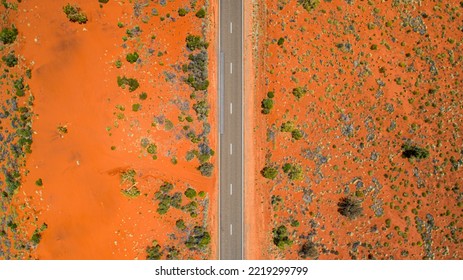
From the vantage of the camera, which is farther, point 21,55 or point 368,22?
point 368,22

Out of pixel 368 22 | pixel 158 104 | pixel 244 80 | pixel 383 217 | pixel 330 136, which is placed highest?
pixel 368 22

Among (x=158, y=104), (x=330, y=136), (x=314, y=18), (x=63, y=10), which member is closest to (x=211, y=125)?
(x=158, y=104)

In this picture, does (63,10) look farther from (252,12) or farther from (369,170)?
(369,170)

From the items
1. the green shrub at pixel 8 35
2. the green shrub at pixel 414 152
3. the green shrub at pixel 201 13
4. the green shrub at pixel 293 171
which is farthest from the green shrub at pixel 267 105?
the green shrub at pixel 8 35

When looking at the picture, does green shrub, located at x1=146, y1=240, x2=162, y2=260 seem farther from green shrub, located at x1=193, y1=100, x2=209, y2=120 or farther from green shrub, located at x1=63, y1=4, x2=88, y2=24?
green shrub, located at x1=63, y1=4, x2=88, y2=24

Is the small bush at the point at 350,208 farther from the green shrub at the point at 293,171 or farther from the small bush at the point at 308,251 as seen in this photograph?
the green shrub at the point at 293,171
